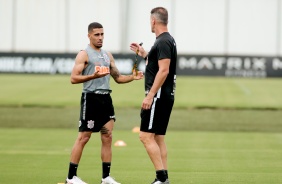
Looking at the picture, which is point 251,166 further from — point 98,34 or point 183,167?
point 98,34

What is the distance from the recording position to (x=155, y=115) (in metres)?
11.8

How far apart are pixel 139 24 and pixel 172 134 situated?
29.7 metres

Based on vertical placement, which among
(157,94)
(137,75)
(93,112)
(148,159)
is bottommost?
(148,159)

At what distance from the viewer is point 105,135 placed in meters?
12.6

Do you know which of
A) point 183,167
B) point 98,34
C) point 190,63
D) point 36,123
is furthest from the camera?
point 190,63

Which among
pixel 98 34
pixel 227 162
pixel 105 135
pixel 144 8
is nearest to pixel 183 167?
pixel 227 162

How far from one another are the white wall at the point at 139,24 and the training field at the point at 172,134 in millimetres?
13486

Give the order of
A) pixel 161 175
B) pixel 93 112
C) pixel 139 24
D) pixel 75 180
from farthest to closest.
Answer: pixel 139 24 < pixel 93 112 < pixel 75 180 < pixel 161 175

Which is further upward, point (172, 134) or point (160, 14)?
point (160, 14)

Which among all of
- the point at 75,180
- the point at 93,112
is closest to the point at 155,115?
the point at 93,112

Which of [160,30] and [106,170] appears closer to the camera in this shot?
[160,30]

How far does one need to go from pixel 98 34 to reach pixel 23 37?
133ft

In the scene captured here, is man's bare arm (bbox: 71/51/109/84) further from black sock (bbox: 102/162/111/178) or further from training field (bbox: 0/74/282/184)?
training field (bbox: 0/74/282/184)

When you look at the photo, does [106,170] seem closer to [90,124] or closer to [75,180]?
[75,180]
